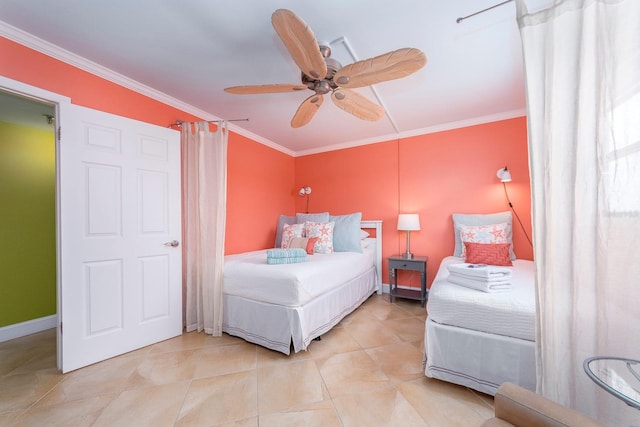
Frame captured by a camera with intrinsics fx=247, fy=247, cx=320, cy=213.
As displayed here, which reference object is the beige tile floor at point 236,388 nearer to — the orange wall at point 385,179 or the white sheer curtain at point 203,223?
the white sheer curtain at point 203,223

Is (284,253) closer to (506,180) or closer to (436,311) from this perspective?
(436,311)

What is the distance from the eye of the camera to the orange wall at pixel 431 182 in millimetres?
3061

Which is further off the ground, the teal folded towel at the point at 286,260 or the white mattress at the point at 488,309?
the teal folded towel at the point at 286,260

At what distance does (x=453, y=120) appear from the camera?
3311 millimetres

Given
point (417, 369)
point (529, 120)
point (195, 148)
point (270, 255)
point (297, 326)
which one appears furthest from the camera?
point (195, 148)

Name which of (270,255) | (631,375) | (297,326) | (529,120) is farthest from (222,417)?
(529,120)

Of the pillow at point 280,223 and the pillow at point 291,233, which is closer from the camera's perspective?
the pillow at point 291,233

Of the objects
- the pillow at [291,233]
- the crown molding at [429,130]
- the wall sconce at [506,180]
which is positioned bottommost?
the pillow at [291,233]

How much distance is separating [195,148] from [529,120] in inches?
105

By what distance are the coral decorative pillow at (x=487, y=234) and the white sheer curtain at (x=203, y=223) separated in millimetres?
2725

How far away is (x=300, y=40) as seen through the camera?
131 cm

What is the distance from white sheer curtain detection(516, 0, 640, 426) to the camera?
837 mm

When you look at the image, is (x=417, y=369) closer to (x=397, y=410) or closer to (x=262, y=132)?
(x=397, y=410)

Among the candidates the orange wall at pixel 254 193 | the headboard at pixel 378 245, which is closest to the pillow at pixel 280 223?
the orange wall at pixel 254 193
